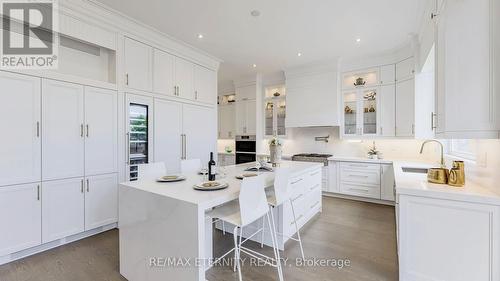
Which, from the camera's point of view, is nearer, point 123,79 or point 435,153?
point 123,79

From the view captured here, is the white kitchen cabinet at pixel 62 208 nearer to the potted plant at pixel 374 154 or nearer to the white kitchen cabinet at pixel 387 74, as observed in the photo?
the potted plant at pixel 374 154

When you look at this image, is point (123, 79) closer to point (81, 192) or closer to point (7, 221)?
point (81, 192)

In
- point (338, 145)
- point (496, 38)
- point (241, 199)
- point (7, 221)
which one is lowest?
point (7, 221)

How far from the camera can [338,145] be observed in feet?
16.6

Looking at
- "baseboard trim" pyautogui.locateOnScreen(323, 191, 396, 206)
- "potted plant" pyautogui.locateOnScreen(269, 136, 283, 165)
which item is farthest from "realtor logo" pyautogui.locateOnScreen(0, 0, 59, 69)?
"baseboard trim" pyautogui.locateOnScreen(323, 191, 396, 206)

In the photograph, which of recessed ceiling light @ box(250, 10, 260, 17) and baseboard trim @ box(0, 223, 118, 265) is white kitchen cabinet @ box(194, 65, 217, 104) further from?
baseboard trim @ box(0, 223, 118, 265)

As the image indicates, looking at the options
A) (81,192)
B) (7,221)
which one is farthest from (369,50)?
(7,221)

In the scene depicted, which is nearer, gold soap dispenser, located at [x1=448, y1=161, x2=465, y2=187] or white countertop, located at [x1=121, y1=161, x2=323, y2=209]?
white countertop, located at [x1=121, y1=161, x2=323, y2=209]

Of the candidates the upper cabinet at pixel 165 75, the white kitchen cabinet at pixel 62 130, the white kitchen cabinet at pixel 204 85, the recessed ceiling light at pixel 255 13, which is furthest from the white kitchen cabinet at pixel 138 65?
the recessed ceiling light at pixel 255 13

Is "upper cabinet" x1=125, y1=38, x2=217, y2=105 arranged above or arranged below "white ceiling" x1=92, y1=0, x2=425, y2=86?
below

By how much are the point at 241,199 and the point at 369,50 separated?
13.0 feet

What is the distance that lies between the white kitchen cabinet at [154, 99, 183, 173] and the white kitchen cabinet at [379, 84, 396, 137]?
3839mm

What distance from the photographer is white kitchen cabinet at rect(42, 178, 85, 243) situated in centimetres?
250

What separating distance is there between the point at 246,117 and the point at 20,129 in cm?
431
